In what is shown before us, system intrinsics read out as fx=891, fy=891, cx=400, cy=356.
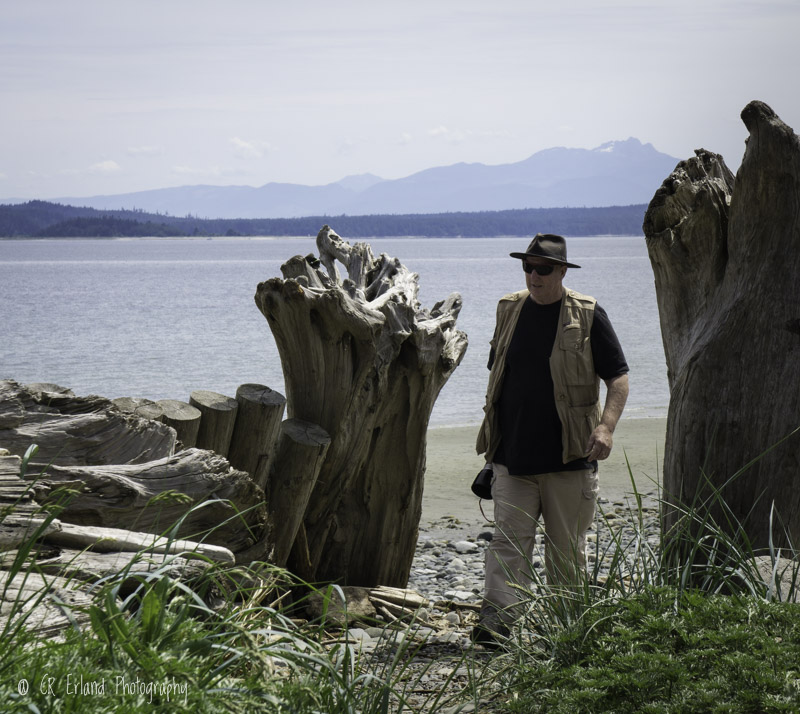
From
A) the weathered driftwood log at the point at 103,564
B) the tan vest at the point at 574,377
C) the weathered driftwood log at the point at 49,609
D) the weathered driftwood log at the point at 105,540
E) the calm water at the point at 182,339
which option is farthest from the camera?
the calm water at the point at 182,339

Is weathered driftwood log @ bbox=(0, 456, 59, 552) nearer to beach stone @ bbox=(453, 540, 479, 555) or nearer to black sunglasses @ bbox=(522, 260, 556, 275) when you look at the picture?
black sunglasses @ bbox=(522, 260, 556, 275)

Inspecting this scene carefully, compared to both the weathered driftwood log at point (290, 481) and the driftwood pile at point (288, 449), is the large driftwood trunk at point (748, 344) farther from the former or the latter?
the weathered driftwood log at point (290, 481)

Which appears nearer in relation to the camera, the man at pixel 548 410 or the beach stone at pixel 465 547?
the man at pixel 548 410

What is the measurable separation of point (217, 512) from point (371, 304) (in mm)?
2057

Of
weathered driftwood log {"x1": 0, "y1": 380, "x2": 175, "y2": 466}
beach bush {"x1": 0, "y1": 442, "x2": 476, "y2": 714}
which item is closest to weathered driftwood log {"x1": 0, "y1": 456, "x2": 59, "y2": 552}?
weathered driftwood log {"x1": 0, "y1": 380, "x2": 175, "y2": 466}

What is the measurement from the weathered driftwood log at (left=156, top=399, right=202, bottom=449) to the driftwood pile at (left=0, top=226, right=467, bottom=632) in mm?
11

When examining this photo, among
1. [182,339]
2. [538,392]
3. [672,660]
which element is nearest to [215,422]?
[538,392]

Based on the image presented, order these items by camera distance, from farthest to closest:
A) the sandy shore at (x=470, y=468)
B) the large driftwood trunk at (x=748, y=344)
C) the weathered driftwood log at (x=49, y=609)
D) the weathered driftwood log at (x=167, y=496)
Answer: the sandy shore at (x=470, y=468)
the large driftwood trunk at (x=748, y=344)
the weathered driftwood log at (x=167, y=496)
the weathered driftwood log at (x=49, y=609)

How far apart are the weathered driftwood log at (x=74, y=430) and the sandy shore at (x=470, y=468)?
544cm

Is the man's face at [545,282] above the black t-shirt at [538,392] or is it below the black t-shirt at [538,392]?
above

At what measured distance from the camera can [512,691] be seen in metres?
3.47

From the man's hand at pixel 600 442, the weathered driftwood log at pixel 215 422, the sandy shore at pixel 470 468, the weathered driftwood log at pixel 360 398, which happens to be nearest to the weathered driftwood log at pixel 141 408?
the weathered driftwood log at pixel 215 422

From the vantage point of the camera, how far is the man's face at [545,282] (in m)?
5.16

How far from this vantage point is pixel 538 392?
5168mm
